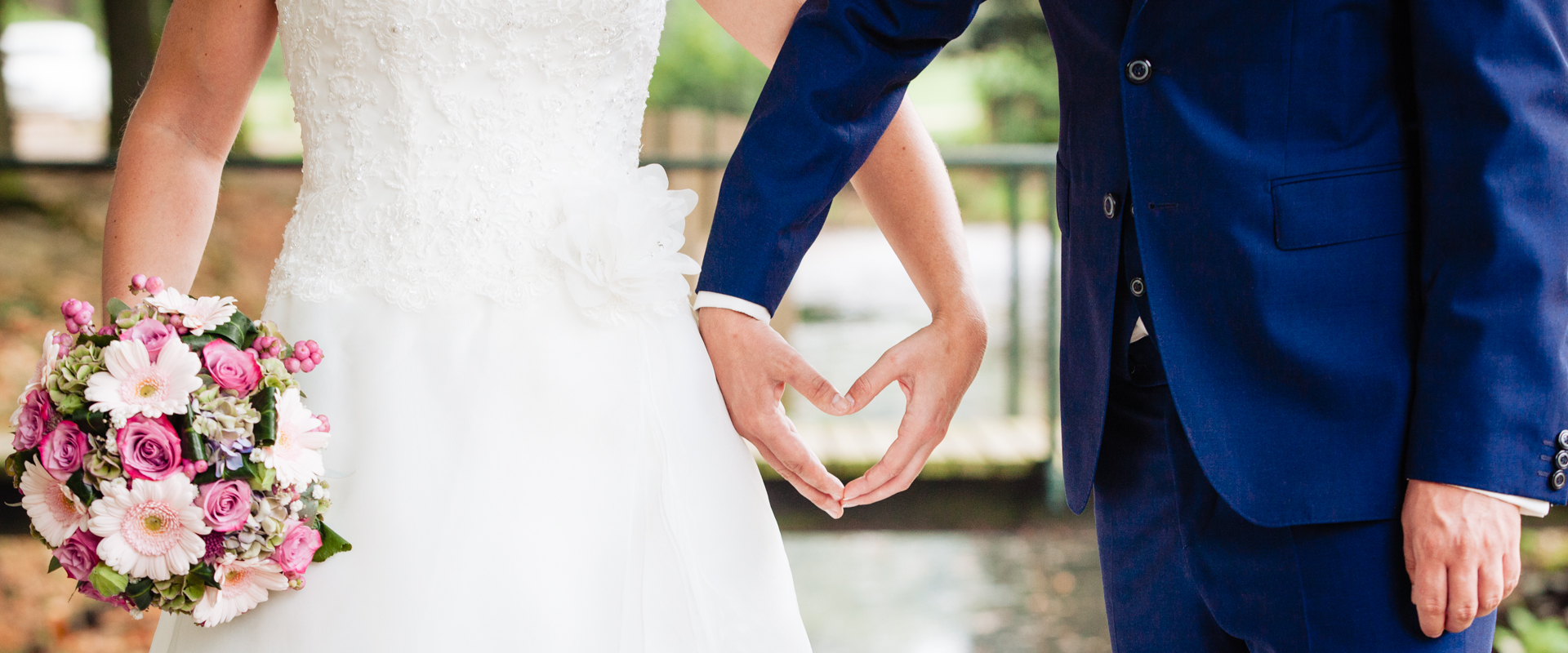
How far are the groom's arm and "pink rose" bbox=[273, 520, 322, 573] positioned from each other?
101 centimetres

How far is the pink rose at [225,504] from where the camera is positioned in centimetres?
91

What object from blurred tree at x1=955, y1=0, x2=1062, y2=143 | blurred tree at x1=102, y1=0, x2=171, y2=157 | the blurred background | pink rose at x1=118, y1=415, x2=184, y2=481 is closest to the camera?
pink rose at x1=118, y1=415, x2=184, y2=481

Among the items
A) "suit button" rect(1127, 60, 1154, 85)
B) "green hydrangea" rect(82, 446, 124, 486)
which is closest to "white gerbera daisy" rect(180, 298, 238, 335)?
"green hydrangea" rect(82, 446, 124, 486)

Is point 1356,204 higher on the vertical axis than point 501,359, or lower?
higher

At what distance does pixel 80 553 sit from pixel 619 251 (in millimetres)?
555

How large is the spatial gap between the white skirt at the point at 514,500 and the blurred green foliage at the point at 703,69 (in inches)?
190

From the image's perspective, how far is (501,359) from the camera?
1.09 metres

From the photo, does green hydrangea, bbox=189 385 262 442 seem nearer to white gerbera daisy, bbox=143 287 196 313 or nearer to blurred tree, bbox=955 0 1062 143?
white gerbera daisy, bbox=143 287 196 313

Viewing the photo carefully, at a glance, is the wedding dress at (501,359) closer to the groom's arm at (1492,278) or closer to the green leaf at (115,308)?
the green leaf at (115,308)

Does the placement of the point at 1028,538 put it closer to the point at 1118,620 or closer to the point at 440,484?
the point at 1118,620

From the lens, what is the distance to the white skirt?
3.31ft

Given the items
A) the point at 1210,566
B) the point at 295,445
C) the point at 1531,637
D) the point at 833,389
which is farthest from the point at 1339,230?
the point at 1531,637

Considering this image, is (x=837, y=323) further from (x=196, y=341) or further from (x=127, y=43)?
(x=127, y=43)

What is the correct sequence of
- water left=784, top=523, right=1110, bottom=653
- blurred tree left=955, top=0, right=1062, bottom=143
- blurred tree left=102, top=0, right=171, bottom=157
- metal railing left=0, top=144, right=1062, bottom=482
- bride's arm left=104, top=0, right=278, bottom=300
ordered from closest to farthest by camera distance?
bride's arm left=104, top=0, right=278, bottom=300
water left=784, top=523, right=1110, bottom=653
metal railing left=0, top=144, right=1062, bottom=482
blurred tree left=102, top=0, right=171, bottom=157
blurred tree left=955, top=0, right=1062, bottom=143
